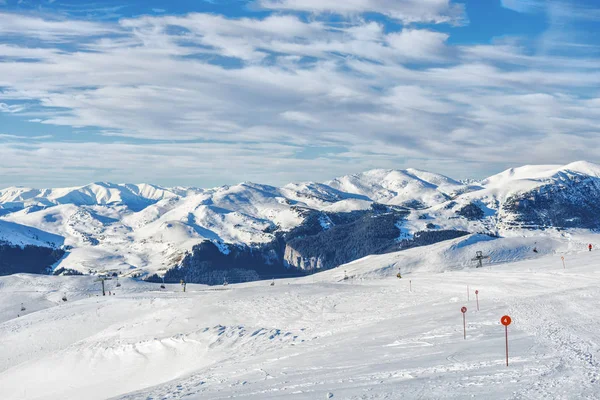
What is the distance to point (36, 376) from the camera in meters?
44.2

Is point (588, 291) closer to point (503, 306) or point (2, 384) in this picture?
point (503, 306)

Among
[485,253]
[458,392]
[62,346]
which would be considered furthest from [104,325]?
[485,253]

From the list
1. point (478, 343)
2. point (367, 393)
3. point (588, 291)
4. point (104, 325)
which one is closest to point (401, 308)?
point (588, 291)

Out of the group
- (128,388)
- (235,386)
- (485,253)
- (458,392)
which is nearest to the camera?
(458,392)

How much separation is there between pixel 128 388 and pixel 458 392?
81.5 feet

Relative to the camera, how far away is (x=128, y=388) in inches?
1410

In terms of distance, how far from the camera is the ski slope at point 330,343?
20.1 metres

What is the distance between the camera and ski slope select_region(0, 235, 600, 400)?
20141 millimetres

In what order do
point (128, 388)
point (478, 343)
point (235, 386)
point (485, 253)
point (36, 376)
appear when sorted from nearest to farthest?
1. point (235, 386)
2. point (478, 343)
3. point (128, 388)
4. point (36, 376)
5. point (485, 253)

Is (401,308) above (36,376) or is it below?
above

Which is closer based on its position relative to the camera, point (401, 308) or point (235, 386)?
point (235, 386)

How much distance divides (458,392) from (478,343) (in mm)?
8906

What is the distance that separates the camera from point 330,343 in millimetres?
32844

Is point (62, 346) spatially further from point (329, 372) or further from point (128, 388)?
point (329, 372)
